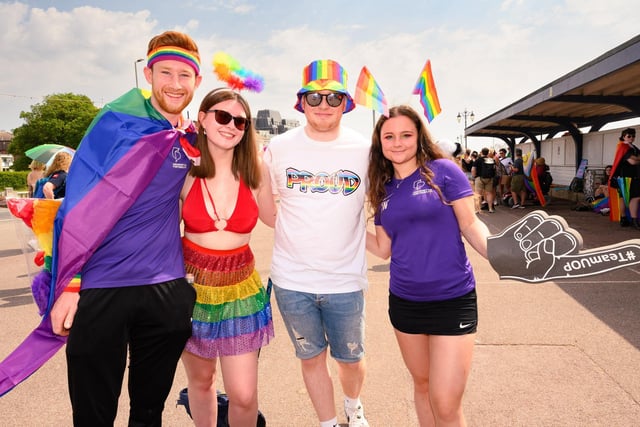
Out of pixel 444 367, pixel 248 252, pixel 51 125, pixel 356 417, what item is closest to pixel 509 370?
pixel 356 417

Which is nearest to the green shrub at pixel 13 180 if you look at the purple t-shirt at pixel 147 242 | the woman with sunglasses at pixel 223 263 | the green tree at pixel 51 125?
the green tree at pixel 51 125

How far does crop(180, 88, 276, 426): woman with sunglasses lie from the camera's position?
2.17 meters

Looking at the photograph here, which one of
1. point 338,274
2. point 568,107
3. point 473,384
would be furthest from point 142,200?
point 568,107

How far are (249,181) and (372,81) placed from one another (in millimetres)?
939

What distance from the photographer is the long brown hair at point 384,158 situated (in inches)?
90.3

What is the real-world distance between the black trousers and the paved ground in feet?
2.84

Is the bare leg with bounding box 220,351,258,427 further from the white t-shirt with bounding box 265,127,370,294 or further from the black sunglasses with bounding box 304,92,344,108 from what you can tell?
the black sunglasses with bounding box 304,92,344,108

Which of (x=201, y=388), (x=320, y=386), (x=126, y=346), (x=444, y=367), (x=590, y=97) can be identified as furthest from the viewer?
(x=590, y=97)

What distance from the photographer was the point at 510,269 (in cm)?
207

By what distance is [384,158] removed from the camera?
240cm

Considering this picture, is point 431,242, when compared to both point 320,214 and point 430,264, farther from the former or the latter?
point 320,214

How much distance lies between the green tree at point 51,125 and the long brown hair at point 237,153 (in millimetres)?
46831

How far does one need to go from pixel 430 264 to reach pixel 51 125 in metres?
49.8

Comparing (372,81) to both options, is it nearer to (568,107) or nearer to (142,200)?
(142,200)
